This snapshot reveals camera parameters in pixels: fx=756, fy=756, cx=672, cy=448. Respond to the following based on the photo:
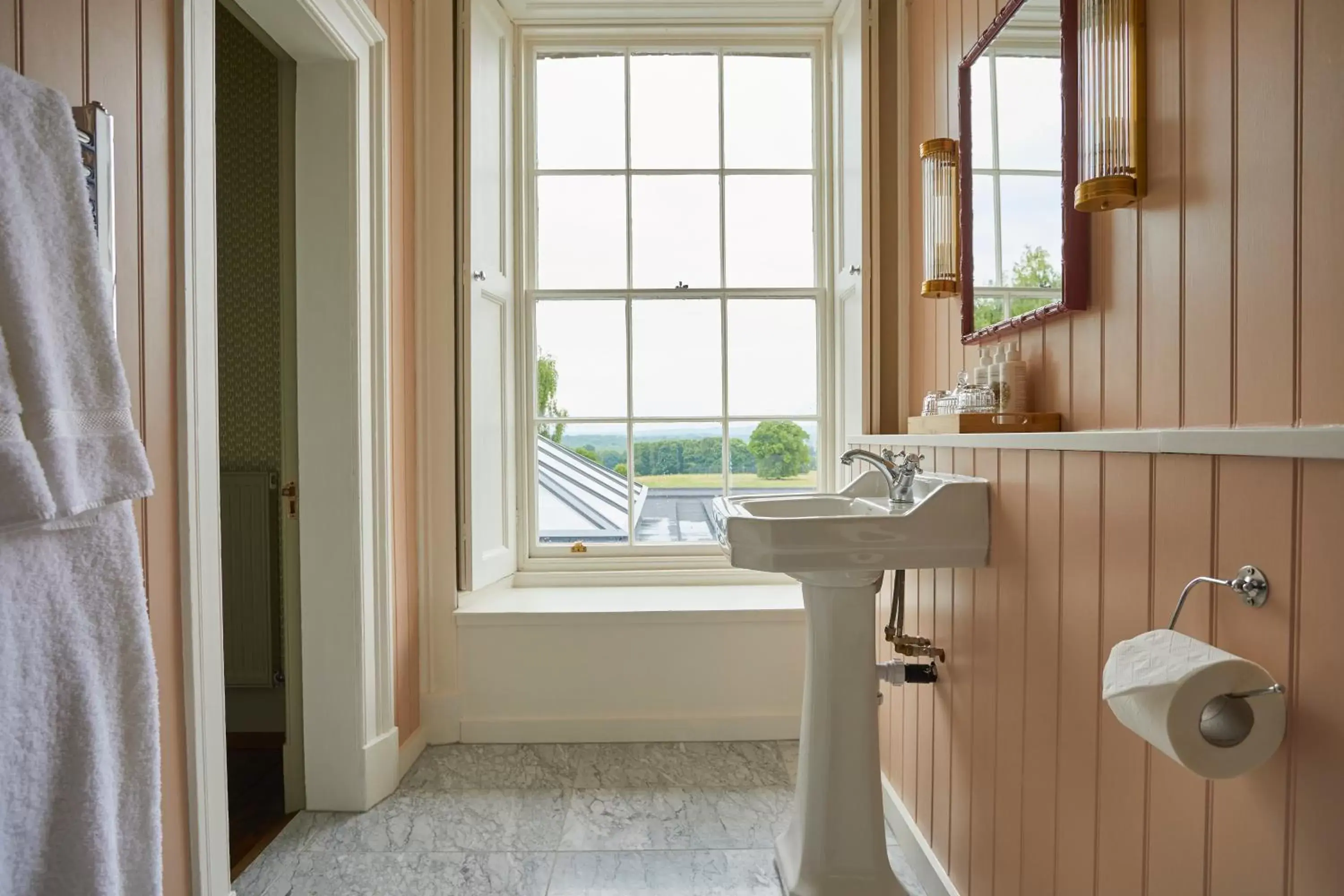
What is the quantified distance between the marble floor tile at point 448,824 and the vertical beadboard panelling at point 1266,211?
1796mm

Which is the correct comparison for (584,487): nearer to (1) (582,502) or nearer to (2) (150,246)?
(1) (582,502)

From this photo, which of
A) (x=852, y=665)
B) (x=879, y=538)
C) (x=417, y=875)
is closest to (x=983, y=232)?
(x=879, y=538)

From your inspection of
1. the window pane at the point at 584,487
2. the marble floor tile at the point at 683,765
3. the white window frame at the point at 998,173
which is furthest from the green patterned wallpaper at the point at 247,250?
the white window frame at the point at 998,173

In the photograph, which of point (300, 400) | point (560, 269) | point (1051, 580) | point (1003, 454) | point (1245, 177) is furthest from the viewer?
point (560, 269)

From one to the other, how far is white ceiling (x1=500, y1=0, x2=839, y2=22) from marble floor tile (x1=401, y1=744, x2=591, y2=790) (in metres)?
2.53

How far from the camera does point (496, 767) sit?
91.0 inches

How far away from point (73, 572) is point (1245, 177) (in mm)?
1383

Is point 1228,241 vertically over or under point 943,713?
over

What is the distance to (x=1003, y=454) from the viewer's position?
4.57 feet

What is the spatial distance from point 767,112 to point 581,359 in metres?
1.18

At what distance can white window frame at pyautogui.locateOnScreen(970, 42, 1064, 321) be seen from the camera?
4.77 feet

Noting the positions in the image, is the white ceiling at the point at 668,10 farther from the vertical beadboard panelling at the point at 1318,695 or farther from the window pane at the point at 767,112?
the vertical beadboard panelling at the point at 1318,695

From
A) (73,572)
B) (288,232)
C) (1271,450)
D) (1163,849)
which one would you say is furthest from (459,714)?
(1271,450)

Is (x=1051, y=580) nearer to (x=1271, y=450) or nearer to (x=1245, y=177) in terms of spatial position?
(x=1271, y=450)
